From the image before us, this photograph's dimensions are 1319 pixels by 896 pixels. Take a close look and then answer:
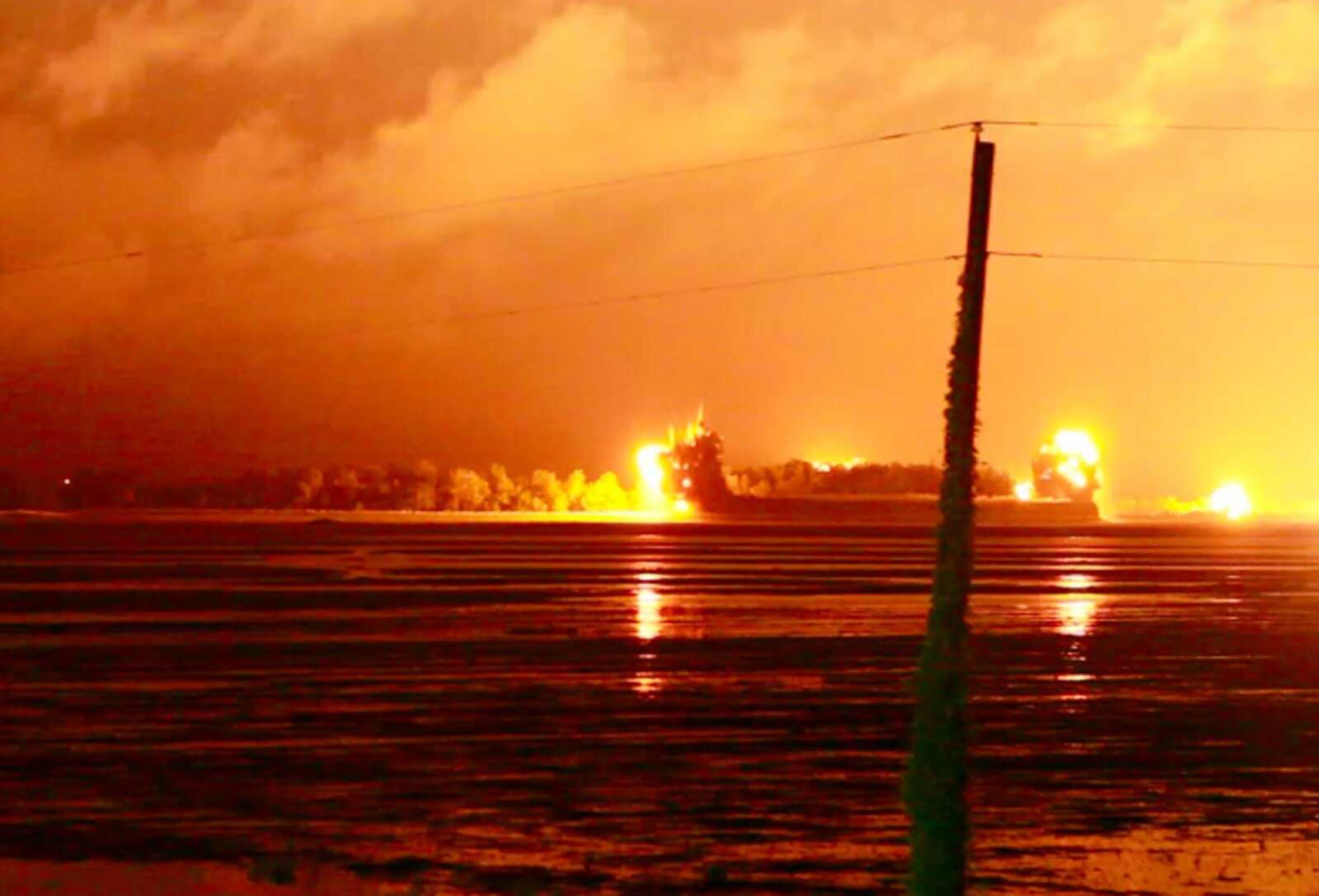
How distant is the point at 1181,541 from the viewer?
326 feet

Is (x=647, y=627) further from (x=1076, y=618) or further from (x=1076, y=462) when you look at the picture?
(x=1076, y=462)

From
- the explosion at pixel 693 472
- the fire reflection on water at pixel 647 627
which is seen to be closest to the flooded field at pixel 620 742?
the fire reflection on water at pixel 647 627

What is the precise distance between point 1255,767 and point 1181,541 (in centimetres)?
8358

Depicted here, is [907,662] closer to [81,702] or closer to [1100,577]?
[81,702]

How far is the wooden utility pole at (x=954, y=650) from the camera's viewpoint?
10.8m

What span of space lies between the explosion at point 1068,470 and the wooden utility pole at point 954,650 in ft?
493

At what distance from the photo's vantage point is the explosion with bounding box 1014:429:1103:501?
161m

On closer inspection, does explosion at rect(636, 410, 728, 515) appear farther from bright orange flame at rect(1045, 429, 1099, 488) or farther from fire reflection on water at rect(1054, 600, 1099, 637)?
fire reflection on water at rect(1054, 600, 1099, 637)

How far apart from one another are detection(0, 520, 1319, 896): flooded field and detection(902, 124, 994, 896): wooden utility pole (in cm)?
255

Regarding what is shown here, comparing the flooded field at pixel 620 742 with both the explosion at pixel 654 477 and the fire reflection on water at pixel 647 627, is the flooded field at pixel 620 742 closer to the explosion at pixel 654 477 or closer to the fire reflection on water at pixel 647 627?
the fire reflection on water at pixel 647 627

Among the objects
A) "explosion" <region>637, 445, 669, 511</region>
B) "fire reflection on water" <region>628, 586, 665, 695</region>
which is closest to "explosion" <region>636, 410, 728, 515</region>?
"explosion" <region>637, 445, 669, 511</region>

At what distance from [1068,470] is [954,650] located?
6089 inches

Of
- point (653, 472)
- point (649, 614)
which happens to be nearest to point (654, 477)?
point (653, 472)

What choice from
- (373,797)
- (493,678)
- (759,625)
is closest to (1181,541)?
(759,625)
